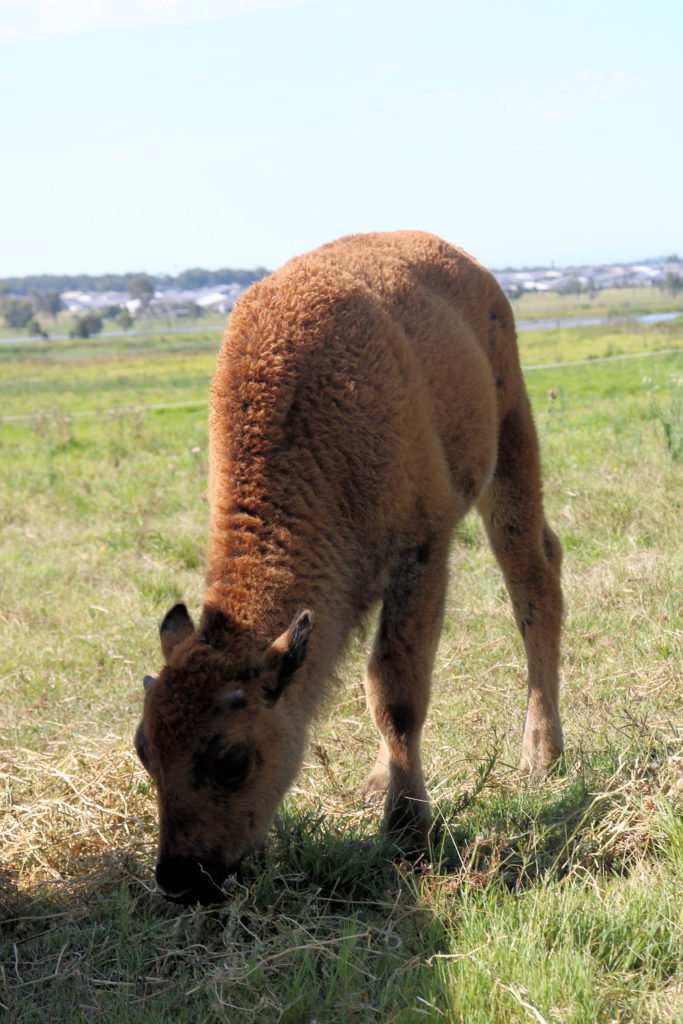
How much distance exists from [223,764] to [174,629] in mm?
608

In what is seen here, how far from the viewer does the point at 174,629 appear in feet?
10.7

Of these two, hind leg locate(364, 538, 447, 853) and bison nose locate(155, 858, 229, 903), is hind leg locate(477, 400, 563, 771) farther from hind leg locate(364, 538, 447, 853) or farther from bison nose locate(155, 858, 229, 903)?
bison nose locate(155, 858, 229, 903)

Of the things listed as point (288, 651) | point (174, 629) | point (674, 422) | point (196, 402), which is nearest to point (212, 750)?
point (288, 651)

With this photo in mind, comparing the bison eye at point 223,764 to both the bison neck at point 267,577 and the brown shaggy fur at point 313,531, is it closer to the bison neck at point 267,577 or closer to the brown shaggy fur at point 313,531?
the brown shaggy fur at point 313,531

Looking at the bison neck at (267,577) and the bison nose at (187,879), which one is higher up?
the bison neck at (267,577)

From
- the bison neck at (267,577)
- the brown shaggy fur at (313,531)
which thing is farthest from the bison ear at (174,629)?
the bison neck at (267,577)

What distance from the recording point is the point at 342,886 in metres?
3.33

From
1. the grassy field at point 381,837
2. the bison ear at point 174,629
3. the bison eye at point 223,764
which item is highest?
the bison ear at point 174,629

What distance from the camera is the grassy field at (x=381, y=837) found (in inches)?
106

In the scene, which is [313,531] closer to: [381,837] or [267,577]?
[267,577]

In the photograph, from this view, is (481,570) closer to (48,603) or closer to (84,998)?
(48,603)

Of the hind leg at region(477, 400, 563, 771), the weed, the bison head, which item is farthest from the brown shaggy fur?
the weed

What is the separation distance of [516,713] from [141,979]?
248 cm

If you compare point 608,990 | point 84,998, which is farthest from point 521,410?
point 84,998
